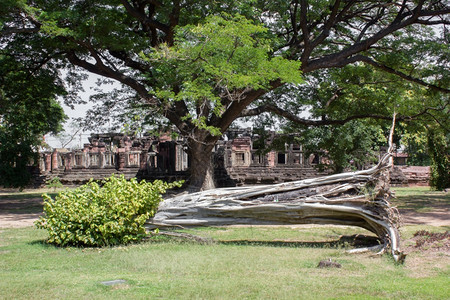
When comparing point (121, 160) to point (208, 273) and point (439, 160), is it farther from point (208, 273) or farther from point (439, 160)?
point (208, 273)

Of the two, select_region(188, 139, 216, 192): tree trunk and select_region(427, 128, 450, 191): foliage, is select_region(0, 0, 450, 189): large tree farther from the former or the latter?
select_region(427, 128, 450, 191): foliage

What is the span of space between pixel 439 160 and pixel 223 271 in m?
16.7

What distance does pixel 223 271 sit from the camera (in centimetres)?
588

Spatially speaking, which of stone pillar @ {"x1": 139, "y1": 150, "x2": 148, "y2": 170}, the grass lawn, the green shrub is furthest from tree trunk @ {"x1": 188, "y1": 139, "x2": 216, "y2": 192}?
stone pillar @ {"x1": 139, "y1": 150, "x2": 148, "y2": 170}

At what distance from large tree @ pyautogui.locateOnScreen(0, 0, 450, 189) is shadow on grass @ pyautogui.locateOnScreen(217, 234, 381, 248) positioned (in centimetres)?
402

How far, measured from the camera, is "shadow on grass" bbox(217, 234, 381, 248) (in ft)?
25.3

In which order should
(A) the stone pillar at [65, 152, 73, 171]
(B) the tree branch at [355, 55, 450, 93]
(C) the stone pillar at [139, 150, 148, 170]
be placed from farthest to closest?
(A) the stone pillar at [65, 152, 73, 171]
(C) the stone pillar at [139, 150, 148, 170]
(B) the tree branch at [355, 55, 450, 93]

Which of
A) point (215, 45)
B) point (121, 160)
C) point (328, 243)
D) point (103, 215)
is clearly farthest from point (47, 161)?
point (328, 243)

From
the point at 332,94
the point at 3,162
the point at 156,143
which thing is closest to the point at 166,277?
the point at 332,94

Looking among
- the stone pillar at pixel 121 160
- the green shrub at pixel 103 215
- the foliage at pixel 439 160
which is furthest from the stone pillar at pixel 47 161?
the green shrub at pixel 103 215

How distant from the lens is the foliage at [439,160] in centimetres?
1969

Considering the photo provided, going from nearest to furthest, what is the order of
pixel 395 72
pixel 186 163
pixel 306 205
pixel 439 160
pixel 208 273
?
pixel 208 273 < pixel 306 205 < pixel 395 72 < pixel 439 160 < pixel 186 163

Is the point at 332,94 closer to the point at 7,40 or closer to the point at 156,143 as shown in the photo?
the point at 156,143

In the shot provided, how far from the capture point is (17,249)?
7.69 metres
